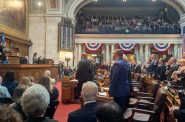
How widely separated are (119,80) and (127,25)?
80.5 feet

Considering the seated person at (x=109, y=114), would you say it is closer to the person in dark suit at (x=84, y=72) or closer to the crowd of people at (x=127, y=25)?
the person in dark suit at (x=84, y=72)

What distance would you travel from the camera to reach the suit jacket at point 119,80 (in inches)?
245

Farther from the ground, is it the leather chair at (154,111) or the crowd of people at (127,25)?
the crowd of people at (127,25)

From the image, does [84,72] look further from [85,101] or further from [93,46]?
[93,46]

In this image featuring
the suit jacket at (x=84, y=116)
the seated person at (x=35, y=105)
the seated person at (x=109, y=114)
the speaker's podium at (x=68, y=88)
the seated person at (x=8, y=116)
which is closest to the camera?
the seated person at (x=8, y=116)

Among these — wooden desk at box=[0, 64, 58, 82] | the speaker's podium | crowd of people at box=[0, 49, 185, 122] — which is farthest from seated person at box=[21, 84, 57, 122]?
wooden desk at box=[0, 64, 58, 82]

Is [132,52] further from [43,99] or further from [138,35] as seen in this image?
[43,99]

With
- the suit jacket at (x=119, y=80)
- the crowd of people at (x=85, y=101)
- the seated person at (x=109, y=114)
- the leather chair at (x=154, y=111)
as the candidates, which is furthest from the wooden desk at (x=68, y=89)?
the seated person at (x=109, y=114)

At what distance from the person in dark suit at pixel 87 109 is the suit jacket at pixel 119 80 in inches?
99.5

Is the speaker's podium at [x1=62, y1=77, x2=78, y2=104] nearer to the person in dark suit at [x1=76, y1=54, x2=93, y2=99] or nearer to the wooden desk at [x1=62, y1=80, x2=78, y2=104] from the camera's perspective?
the wooden desk at [x1=62, y1=80, x2=78, y2=104]

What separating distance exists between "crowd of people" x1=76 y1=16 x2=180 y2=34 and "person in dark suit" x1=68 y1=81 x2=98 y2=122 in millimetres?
25758

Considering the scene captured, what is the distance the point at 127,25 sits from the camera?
99.7 ft

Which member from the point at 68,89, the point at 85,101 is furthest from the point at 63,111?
the point at 85,101

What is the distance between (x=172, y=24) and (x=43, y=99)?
2847cm
